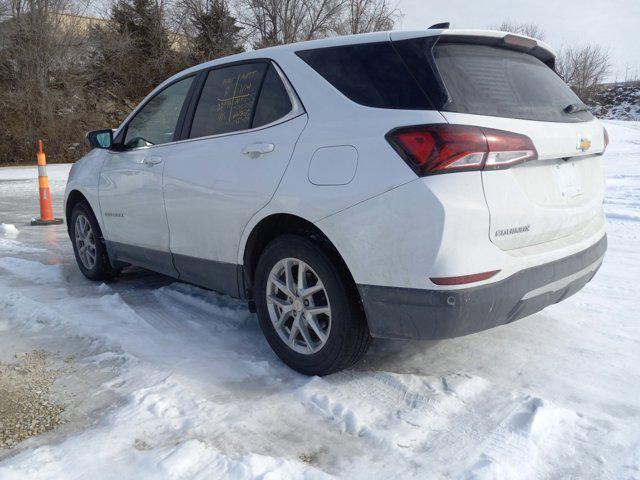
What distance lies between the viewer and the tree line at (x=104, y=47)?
25875mm

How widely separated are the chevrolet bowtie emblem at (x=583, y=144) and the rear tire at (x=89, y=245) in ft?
12.7

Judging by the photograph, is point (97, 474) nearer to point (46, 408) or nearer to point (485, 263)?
point (46, 408)

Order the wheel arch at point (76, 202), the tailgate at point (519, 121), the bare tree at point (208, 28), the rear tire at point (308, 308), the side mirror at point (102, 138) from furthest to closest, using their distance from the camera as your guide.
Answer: the bare tree at point (208, 28) < the wheel arch at point (76, 202) < the side mirror at point (102, 138) < the rear tire at point (308, 308) < the tailgate at point (519, 121)

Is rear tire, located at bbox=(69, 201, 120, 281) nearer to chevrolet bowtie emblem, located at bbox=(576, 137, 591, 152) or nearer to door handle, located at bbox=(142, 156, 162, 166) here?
door handle, located at bbox=(142, 156, 162, 166)

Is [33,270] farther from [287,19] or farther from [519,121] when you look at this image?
[287,19]

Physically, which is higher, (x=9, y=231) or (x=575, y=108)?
(x=575, y=108)

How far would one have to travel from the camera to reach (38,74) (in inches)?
1048

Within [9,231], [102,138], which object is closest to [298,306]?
[102,138]

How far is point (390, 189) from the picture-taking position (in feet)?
7.95

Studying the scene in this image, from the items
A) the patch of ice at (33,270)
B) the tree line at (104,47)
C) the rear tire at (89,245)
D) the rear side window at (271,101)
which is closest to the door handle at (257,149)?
the rear side window at (271,101)

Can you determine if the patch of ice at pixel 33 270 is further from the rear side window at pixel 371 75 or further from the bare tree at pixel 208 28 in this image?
the bare tree at pixel 208 28

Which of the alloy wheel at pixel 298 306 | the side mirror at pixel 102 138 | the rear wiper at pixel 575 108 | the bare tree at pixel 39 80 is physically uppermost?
the bare tree at pixel 39 80

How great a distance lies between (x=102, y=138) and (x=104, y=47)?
29785 mm

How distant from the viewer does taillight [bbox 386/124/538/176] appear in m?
2.34
